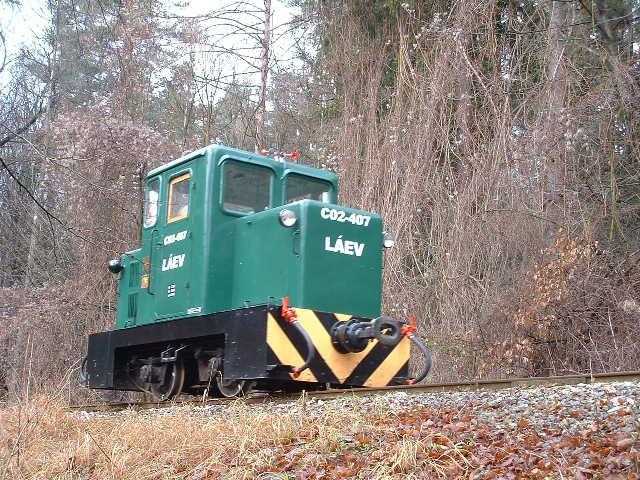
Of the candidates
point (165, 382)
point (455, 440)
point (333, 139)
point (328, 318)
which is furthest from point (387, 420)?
point (333, 139)

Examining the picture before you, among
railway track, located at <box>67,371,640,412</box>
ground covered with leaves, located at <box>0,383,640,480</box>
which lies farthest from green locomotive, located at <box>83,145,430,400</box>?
ground covered with leaves, located at <box>0,383,640,480</box>

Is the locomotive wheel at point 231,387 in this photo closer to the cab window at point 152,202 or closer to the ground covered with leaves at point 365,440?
the ground covered with leaves at point 365,440

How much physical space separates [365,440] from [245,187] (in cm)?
456

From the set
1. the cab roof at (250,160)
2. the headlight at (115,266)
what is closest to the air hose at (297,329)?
the cab roof at (250,160)

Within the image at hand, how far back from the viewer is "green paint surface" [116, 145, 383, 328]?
817 centimetres

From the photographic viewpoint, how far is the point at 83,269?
16906 mm

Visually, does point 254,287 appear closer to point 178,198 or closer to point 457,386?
point 178,198

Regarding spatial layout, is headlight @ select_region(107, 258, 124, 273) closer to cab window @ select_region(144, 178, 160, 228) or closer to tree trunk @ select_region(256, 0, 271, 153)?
cab window @ select_region(144, 178, 160, 228)

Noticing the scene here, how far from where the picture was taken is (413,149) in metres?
14.5

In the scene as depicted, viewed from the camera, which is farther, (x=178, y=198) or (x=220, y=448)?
(x=178, y=198)

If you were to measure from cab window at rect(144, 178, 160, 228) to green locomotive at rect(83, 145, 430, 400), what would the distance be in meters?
0.02

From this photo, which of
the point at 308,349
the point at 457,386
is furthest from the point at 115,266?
the point at 457,386

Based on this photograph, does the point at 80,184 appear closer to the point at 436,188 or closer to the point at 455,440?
the point at 436,188

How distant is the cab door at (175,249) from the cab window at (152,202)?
0.20 meters
